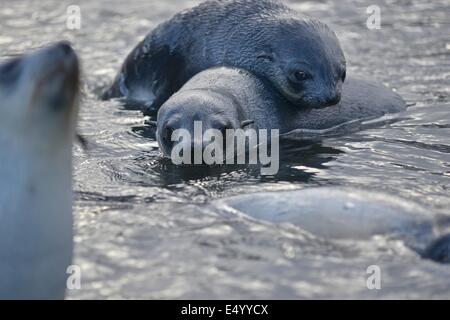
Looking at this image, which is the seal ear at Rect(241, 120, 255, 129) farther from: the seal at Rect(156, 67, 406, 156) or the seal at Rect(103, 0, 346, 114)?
the seal at Rect(103, 0, 346, 114)

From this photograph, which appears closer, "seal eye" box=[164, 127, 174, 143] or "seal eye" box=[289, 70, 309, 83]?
"seal eye" box=[164, 127, 174, 143]

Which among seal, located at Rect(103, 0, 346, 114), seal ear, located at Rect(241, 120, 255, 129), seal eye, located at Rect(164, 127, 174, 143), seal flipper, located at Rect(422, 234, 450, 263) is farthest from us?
seal, located at Rect(103, 0, 346, 114)

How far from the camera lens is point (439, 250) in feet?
17.4

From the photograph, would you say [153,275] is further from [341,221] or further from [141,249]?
[341,221]

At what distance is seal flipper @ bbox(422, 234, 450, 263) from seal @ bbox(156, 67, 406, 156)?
7.12 ft

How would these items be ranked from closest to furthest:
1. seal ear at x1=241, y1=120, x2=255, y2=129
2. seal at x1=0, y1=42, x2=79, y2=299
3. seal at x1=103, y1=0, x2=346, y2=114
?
seal at x1=0, y1=42, x2=79, y2=299, seal ear at x1=241, y1=120, x2=255, y2=129, seal at x1=103, y1=0, x2=346, y2=114

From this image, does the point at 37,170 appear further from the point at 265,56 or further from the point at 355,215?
the point at 265,56

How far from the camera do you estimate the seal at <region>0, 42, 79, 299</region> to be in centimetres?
427

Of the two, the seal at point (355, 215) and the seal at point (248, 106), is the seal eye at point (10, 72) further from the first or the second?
the seal at point (248, 106)

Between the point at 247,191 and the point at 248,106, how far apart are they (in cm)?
160

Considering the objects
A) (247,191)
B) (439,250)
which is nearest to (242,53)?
(247,191)

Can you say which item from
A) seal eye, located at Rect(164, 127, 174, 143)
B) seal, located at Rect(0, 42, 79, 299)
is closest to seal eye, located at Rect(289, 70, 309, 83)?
seal eye, located at Rect(164, 127, 174, 143)

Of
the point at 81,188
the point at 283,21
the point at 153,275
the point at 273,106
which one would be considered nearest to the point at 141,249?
the point at 153,275
